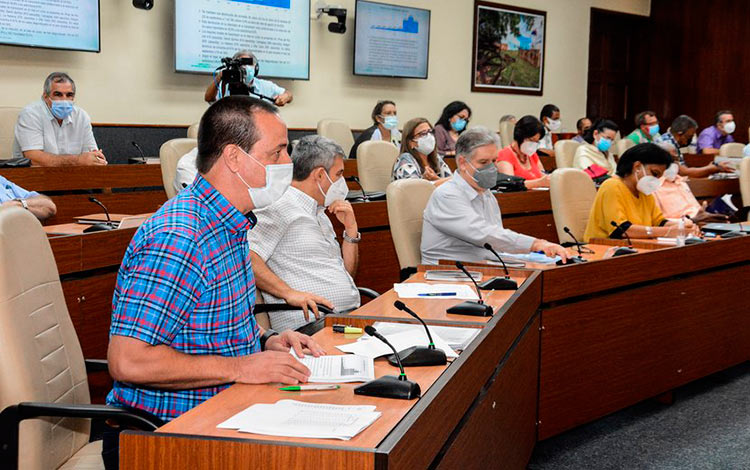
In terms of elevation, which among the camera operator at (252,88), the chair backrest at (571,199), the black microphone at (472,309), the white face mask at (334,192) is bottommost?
the black microphone at (472,309)

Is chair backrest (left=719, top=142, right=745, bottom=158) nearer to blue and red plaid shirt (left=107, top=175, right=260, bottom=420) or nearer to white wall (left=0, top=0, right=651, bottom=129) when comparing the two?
white wall (left=0, top=0, right=651, bottom=129)

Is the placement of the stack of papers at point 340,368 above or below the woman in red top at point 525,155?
below

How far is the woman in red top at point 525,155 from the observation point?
6.25 metres

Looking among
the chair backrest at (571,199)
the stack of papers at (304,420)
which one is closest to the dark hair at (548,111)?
the chair backrest at (571,199)

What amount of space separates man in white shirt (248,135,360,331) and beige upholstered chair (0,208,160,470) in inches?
38.3

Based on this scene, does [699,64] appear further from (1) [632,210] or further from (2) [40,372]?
(2) [40,372]

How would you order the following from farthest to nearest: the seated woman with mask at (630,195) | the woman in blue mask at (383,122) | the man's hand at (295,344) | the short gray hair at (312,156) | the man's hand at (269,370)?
the woman in blue mask at (383,122) < the seated woman with mask at (630,195) < the short gray hair at (312,156) < the man's hand at (295,344) < the man's hand at (269,370)

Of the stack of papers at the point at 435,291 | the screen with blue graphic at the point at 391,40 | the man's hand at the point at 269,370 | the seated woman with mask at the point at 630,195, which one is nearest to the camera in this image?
the man's hand at the point at 269,370

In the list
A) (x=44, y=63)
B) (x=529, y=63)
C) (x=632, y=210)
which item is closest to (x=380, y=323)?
(x=632, y=210)

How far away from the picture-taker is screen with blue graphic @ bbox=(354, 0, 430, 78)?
8.49 meters

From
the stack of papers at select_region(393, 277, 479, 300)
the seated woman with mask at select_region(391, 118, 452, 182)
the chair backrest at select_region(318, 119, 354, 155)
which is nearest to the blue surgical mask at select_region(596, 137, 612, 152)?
the chair backrest at select_region(318, 119, 354, 155)

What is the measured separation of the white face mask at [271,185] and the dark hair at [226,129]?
41 mm

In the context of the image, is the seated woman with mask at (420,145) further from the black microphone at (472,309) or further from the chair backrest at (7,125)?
the black microphone at (472,309)

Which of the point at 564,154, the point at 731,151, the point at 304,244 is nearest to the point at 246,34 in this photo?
the point at 564,154
